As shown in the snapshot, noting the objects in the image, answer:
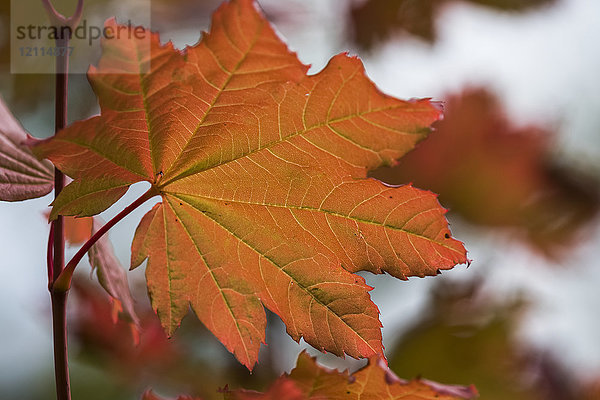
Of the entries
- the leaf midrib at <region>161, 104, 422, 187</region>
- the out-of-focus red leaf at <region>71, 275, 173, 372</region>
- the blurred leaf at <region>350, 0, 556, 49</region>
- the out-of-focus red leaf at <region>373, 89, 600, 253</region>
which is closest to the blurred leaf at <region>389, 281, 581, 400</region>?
the out-of-focus red leaf at <region>373, 89, 600, 253</region>

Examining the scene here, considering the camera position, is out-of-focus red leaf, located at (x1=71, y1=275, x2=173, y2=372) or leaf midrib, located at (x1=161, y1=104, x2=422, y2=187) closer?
leaf midrib, located at (x1=161, y1=104, x2=422, y2=187)

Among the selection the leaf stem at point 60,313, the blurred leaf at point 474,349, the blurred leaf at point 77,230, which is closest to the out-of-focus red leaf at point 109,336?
the blurred leaf at point 474,349

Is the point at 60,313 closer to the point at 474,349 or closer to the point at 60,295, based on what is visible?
the point at 60,295

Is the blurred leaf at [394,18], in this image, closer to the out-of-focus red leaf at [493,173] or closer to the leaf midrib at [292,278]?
the out-of-focus red leaf at [493,173]

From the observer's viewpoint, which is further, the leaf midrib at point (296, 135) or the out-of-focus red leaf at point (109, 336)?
the out-of-focus red leaf at point (109, 336)

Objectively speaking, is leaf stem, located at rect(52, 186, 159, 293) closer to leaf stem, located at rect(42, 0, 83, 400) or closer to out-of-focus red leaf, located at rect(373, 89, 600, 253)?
leaf stem, located at rect(42, 0, 83, 400)
